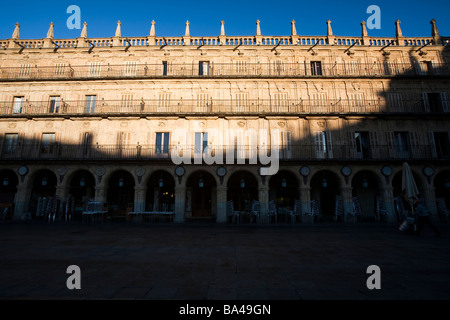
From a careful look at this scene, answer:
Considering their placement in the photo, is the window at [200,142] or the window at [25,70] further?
the window at [25,70]

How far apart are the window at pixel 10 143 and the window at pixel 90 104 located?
6.22m

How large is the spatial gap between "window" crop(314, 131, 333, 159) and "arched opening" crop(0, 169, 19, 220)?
81.0 feet

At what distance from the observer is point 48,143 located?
19281mm

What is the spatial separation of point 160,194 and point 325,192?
14710 mm

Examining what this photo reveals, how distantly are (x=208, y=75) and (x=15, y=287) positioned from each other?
61.5 ft

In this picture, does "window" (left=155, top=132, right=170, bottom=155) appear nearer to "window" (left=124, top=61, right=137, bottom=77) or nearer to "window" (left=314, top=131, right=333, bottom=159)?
"window" (left=124, top=61, right=137, bottom=77)

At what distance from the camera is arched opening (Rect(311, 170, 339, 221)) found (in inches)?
773

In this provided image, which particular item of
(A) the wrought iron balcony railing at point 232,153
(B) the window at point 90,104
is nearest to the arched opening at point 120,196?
(A) the wrought iron balcony railing at point 232,153

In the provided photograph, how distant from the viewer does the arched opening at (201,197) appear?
20.1m

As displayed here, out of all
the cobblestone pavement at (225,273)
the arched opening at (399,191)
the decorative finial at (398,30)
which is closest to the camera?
the cobblestone pavement at (225,273)

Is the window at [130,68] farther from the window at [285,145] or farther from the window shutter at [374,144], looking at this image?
the window shutter at [374,144]

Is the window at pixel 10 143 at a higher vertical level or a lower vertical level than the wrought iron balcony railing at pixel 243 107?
lower
